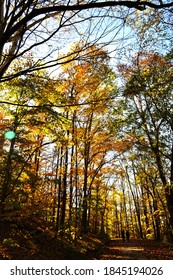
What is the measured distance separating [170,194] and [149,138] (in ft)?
11.1

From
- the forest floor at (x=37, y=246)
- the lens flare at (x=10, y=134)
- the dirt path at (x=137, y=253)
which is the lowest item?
the dirt path at (x=137, y=253)

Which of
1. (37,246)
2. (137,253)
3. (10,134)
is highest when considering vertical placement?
(10,134)

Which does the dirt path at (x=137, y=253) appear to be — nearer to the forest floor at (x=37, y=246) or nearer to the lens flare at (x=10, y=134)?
the forest floor at (x=37, y=246)

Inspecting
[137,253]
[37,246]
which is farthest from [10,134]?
[137,253]

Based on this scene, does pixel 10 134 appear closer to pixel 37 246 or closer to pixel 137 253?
pixel 37 246

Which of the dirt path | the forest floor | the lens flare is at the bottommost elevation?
the dirt path

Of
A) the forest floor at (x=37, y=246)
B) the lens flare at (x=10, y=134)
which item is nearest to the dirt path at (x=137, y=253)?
the forest floor at (x=37, y=246)

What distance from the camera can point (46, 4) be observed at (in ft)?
11.7

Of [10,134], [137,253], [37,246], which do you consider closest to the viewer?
[37,246]

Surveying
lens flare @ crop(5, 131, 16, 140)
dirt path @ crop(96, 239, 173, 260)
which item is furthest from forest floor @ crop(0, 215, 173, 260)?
lens flare @ crop(5, 131, 16, 140)

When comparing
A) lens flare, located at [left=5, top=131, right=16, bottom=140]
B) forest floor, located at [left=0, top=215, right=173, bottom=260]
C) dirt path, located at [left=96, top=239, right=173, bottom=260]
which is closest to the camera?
forest floor, located at [left=0, top=215, right=173, bottom=260]

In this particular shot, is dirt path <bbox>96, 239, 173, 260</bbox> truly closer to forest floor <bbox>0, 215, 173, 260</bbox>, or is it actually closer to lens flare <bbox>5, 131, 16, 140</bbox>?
forest floor <bbox>0, 215, 173, 260</bbox>

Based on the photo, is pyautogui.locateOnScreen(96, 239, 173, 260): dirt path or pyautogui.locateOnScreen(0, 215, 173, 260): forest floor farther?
pyautogui.locateOnScreen(96, 239, 173, 260): dirt path

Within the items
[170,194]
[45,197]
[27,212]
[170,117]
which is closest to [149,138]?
[170,117]
